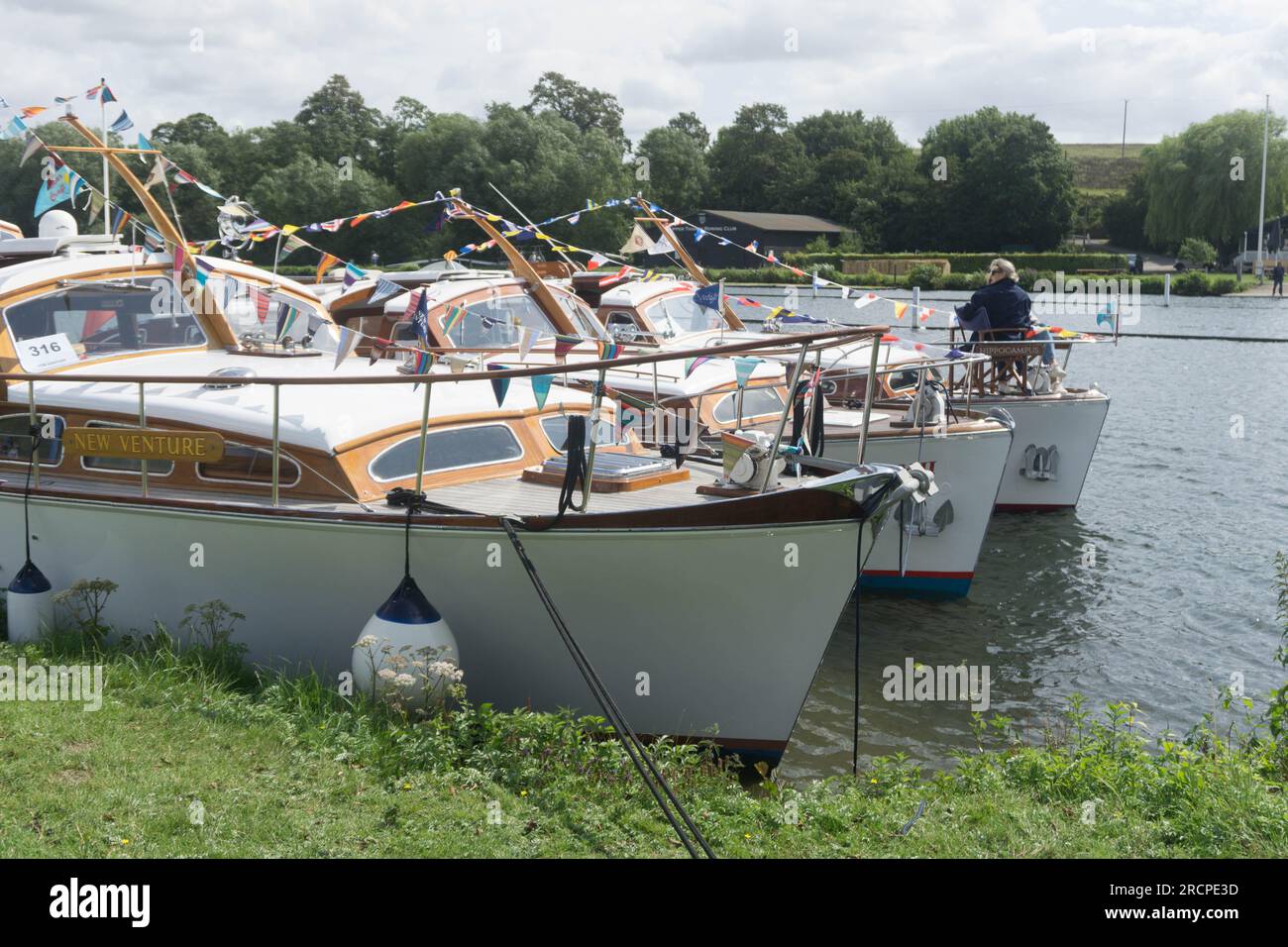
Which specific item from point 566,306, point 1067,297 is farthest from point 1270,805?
point 1067,297

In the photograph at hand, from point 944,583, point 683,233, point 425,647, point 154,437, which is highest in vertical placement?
point 683,233

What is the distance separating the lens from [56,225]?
11461 mm

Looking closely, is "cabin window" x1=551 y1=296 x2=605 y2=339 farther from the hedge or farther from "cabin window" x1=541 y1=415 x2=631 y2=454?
the hedge

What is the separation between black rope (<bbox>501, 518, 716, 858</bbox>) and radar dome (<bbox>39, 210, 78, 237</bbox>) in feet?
22.3

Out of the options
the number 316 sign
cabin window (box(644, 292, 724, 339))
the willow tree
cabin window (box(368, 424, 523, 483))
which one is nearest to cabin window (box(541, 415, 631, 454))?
cabin window (box(368, 424, 523, 483))

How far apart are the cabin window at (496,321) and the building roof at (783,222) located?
68329mm

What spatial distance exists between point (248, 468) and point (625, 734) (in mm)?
3408

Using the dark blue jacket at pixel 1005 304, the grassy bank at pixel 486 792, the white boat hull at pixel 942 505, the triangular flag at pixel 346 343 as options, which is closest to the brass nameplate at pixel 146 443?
the triangular flag at pixel 346 343

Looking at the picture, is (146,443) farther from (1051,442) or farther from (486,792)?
(1051,442)

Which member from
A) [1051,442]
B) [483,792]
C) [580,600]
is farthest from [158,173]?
[1051,442]

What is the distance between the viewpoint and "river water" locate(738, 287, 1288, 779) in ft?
31.4
